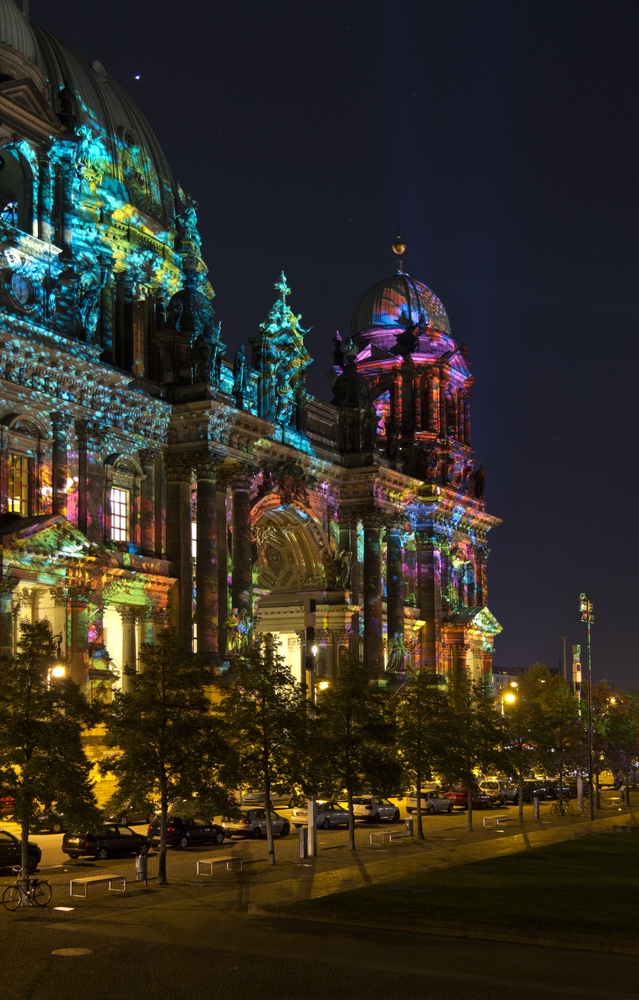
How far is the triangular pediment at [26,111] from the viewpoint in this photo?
61.9 meters

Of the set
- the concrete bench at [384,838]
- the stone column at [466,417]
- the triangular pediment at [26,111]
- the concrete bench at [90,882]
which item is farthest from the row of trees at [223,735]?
the stone column at [466,417]

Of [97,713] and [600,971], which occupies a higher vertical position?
[97,713]

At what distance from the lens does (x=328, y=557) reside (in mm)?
86312

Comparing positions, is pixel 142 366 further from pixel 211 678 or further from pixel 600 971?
pixel 600 971

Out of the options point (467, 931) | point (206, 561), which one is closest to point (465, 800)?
point (206, 561)

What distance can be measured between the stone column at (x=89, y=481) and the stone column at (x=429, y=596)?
38191 millimetres

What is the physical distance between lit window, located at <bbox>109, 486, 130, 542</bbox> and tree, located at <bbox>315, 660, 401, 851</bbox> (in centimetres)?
1643

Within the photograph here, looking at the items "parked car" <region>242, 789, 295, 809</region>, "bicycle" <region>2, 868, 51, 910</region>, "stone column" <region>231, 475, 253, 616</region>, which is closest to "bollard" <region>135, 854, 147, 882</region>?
"bicycle" <region>2, 868, 51, 910</region>

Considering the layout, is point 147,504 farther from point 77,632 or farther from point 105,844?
point 105,844

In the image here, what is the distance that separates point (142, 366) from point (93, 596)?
54.6 ft

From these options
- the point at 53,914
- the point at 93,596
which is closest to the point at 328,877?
the point at 53,914

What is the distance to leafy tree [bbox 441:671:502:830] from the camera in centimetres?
5941

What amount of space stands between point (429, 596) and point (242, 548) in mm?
27764

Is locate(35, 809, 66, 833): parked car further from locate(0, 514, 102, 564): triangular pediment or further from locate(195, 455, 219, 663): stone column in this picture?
locate(195, 455, 219, 663): stone column
